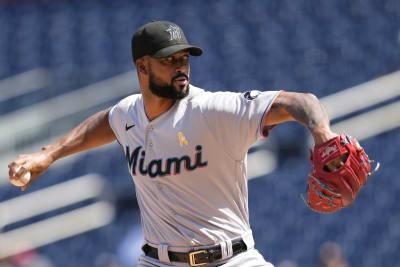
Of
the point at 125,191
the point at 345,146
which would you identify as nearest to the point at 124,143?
the point at 345,146

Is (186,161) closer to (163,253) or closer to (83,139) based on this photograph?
(163,253)

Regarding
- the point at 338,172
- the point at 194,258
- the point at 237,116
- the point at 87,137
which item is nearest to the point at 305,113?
the point at 338,172

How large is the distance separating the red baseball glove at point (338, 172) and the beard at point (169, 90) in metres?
0.70

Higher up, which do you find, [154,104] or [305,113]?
[154,104]

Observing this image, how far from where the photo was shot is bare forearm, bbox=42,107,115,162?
3057 mm

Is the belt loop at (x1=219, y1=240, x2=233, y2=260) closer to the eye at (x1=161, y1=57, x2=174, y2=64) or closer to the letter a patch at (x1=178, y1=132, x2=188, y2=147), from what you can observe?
the letter a patch at (x1=178, y1=132, x2=188, y2=147)

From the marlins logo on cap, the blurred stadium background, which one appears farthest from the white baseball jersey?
the blurred stadium background

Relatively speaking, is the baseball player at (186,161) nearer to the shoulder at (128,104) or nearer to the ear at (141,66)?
the ear at (141,66)

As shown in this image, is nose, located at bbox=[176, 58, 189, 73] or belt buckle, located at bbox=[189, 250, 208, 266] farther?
nose, located at bbox=[176, 58, 189, 73]

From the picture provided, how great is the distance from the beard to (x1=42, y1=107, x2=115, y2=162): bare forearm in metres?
0.45

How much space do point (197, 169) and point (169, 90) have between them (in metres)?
0.37

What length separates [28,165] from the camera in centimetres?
282

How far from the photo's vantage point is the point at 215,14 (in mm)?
9625

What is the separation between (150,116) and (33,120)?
5609 millimetres
